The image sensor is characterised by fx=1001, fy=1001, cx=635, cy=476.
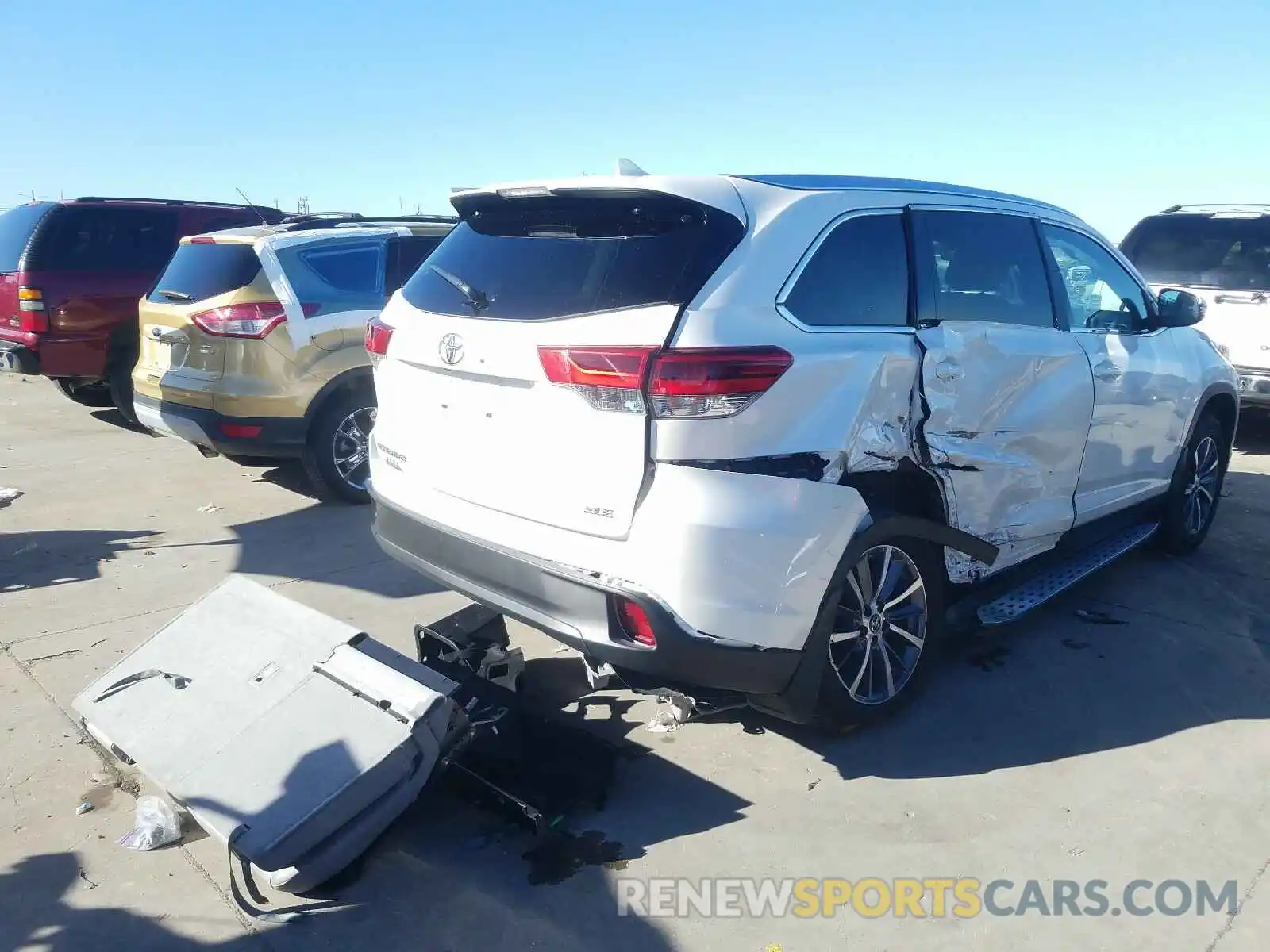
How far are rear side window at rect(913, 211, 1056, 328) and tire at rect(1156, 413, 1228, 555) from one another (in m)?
1.91

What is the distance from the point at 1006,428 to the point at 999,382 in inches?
7.6

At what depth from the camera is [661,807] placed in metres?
3.23

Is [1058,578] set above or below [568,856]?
above

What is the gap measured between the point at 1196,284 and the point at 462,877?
28.0 feet

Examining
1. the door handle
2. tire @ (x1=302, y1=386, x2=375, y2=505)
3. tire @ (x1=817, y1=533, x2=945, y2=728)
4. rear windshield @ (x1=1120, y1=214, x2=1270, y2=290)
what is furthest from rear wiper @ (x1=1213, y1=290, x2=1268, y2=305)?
tire @ (x1=302, y1=386, x2=375, y2=505)

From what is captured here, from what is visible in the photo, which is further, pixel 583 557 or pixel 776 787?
pixel 776 787

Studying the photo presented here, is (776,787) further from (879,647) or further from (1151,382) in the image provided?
(1151,382)

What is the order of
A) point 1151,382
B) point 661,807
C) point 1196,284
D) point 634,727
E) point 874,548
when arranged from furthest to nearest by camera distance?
point 1196,284, point 1151,382, point 634,727, point 874,548, point 661,807

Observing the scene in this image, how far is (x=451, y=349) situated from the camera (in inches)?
133

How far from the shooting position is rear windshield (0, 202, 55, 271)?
7973 millimetres

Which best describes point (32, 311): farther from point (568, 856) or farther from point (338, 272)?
point (568, 856)

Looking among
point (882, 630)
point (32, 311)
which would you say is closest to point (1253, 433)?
point (882, 630)

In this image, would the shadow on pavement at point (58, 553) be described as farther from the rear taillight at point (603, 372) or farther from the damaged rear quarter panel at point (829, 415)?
the damaged rear quarter panel at point (829, 415)

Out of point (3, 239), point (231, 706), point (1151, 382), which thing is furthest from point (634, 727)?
point (3, 239)
